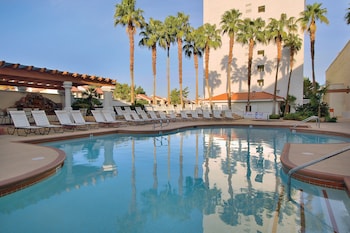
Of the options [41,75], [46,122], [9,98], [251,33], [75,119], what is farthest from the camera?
[251,33]

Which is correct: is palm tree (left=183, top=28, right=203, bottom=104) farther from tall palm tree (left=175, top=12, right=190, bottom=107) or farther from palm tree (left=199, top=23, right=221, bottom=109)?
tall palm tree (left=175, top=12, right=190, bottom=107)

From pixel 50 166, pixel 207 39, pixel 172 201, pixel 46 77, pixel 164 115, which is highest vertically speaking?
pixel 207 39

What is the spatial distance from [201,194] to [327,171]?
242 cm

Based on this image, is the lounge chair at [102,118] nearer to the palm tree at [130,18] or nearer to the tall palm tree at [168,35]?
the palm tree at [130,18]

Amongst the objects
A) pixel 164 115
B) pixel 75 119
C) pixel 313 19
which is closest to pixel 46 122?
pixel 75 119

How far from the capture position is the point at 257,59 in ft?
101

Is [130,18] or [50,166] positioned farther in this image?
[130,18]

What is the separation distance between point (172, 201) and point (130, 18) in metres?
21.4

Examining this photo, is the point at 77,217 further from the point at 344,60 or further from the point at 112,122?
the point at 344,60

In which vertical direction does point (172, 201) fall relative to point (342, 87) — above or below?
below

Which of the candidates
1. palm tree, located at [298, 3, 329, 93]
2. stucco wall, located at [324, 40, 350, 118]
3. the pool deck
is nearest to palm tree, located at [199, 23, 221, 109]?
palm tree, located at [298, 3, 329, 93]

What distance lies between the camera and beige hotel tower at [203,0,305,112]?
29047mm

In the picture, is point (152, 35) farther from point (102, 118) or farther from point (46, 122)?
point (46, 122)

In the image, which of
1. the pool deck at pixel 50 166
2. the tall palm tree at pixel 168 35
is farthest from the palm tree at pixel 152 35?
the pool deck at pixel 50 166
